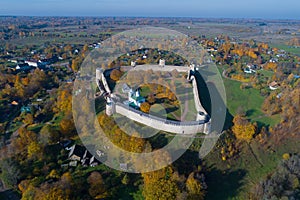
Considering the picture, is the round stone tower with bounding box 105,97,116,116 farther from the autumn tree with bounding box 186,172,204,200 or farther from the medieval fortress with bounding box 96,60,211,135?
Result: the autumn tree with bounding box 186,172,204,200

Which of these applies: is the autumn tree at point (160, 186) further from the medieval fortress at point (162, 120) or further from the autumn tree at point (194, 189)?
the medieval fortress at point (162, 120)

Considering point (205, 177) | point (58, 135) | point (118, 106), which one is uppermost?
point (118, 106)

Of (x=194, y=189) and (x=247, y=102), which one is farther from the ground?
(x=247, y=102)

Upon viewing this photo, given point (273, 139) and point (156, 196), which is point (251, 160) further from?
point (156, 196)

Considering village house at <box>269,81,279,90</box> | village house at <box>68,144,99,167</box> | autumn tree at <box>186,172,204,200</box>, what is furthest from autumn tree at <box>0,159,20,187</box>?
village house at <box>269,81,279,90</box>

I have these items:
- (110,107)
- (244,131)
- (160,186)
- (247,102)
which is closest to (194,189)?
(160,186)

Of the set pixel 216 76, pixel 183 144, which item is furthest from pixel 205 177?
pixel 216 76

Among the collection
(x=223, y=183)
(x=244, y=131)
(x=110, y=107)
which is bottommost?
(x=223, y=183)

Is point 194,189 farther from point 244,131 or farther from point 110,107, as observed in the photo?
point 110,107
